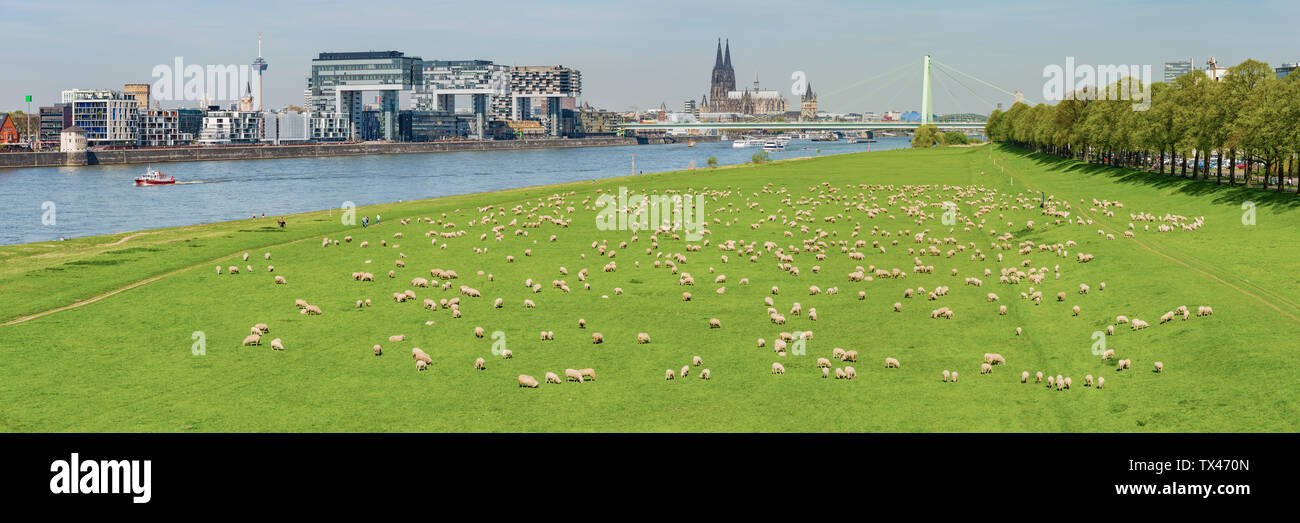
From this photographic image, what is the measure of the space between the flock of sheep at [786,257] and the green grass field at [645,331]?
306 millimetres

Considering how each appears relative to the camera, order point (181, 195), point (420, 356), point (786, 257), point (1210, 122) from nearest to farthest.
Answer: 1. point (420, 356)
2. point (786, 257)
3. point (1210, 122)
4. point (181, 195)

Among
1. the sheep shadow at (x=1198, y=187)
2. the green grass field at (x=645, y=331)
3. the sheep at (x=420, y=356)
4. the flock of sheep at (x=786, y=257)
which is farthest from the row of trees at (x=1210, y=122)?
the sheep at (x=420, y=356)

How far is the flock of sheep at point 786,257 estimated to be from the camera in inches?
1206

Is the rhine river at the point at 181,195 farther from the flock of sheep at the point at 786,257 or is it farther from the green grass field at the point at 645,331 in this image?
the flock of sheep at the point at 786,257

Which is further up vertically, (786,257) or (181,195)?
(181,195)

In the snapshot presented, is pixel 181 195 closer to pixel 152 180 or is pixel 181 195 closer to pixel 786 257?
pixel 152 180

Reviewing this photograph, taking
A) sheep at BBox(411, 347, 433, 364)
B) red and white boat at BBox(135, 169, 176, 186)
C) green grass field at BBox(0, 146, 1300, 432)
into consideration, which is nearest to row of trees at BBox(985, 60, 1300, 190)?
green grass field at BBox(0, 146, 1300, 432)

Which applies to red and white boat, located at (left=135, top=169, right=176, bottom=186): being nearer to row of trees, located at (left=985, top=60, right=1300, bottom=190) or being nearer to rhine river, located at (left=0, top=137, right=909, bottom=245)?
rhine river, located at (left=0, top=137, right=909, bottom=245)

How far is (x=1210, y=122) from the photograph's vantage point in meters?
78.9

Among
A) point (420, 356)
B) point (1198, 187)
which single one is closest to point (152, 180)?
point (1198, 187)

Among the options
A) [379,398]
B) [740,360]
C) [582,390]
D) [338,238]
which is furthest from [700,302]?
[338,238]

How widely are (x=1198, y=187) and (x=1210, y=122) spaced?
7815 millimetres

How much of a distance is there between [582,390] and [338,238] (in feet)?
113
